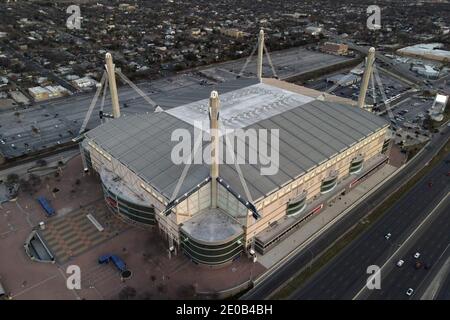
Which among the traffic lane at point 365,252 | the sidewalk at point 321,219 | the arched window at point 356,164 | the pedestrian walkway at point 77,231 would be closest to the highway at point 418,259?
the traffic lane at point 365,252

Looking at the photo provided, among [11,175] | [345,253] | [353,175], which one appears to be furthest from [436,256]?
[11,175]

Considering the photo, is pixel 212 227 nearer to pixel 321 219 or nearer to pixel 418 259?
pixel 321 219

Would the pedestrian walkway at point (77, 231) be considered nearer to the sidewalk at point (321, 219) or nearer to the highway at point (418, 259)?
the sidewalk at point (321, 219)

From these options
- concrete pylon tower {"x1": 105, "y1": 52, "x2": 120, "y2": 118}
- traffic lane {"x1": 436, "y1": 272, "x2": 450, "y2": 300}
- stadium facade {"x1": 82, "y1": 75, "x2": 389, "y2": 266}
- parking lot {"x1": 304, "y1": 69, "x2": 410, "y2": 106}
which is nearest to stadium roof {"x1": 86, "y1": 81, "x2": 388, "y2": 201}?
stadium facade {"x1": 82, "y1": 75, "x2": 389, "y2": 266}

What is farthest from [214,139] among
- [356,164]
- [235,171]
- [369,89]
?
[369,89]

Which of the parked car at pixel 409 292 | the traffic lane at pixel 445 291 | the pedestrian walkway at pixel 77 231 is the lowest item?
the traffic lane at pixel 445 291
